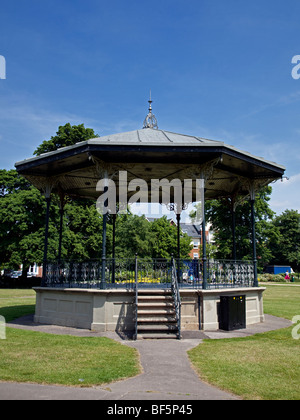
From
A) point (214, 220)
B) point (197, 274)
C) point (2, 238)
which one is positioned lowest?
point (197, 274)

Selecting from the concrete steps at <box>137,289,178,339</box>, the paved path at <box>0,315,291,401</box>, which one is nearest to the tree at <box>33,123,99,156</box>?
the concrete steps at <box>137,289,178,339</box>

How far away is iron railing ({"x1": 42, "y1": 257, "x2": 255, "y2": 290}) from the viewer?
1109 cm

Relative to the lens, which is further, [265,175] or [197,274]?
[265,175]

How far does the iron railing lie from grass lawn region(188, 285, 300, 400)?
276 cm

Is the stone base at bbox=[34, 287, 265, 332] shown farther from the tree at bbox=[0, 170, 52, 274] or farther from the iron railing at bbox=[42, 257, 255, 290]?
the tree at bbox=[0, 170, 52, 274]

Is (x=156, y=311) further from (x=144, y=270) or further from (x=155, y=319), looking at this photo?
(x=144, y=270)

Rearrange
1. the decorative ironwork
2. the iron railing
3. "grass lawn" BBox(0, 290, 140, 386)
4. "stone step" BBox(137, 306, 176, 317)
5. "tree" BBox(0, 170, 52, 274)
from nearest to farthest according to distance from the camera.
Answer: "grass lawn" BBox(0, 290, 140, 386)
"stone step" BBox(137, 306, 176, 317)
the iron railing
the decorative ironwork
"tree" BBox(0, 170, 52, 274)

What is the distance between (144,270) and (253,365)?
5.73 m

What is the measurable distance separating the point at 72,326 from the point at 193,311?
406 cm

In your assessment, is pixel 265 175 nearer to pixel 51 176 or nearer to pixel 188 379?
pixel 51 176

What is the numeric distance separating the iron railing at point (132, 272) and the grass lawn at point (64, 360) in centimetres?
244

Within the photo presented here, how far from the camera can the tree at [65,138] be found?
35281 millimetres

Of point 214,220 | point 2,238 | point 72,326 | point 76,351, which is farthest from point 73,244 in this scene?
point 76,351

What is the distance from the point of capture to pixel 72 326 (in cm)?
1093
